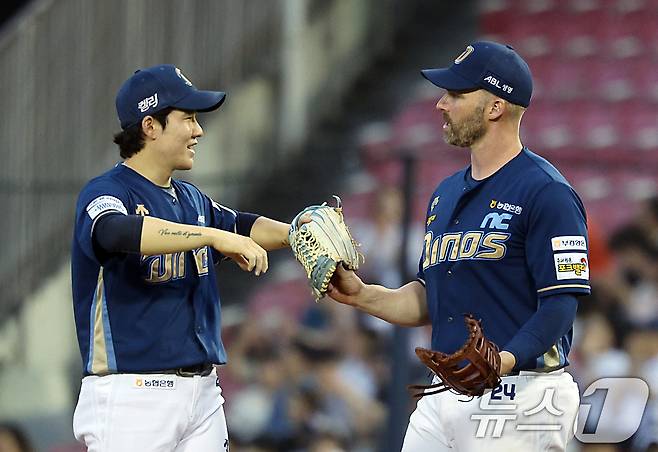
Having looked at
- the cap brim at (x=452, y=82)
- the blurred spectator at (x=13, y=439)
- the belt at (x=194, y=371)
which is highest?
the cap brim at (x=452, y=82)

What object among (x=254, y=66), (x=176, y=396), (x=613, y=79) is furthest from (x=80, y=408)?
(x=613, y=79)

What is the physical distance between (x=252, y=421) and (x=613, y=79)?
3848mm

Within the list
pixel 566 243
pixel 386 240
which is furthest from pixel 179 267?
pixel 386 240

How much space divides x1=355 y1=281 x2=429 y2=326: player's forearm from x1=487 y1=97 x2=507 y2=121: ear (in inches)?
29.0

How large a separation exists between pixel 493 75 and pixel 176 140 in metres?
1.10

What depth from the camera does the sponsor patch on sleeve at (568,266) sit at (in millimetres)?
4102

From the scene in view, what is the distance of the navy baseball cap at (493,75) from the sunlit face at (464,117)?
0.15 ft

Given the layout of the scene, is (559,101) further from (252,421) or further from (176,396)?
(176,396)

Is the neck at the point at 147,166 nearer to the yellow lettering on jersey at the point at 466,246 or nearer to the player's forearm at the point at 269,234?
the player's forearm at the point at 269,234

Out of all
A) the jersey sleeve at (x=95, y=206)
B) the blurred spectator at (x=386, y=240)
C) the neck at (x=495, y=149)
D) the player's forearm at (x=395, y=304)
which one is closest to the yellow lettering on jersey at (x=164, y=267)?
the jersey sleeve at (x=95, y=206)

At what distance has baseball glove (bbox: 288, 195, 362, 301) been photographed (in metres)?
4.45

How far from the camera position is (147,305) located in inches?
177

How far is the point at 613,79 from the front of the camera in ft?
31.3

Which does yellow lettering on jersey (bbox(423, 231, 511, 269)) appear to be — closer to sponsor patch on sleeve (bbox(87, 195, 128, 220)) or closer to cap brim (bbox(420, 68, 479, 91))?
cap brim (bbox(420, 68, 479, 91))
